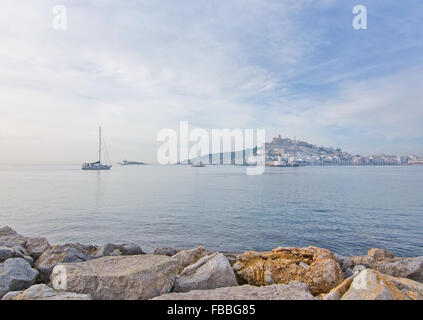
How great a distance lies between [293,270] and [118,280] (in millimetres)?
3897

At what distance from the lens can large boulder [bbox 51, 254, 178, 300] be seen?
4395 millimetres

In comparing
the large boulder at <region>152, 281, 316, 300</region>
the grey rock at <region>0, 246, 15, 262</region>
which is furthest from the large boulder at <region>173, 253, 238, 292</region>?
the grey rock at <region>0, 246, 15, 262</region>

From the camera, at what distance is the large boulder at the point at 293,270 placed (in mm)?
5582

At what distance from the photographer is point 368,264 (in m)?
8.79

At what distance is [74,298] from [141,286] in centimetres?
104

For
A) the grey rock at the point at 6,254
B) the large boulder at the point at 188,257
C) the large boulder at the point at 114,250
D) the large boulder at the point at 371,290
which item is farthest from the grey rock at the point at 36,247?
the large boulder at the point at 371,290

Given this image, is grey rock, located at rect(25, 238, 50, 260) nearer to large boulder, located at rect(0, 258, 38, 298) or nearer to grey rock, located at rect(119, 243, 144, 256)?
grey rock, located at rect(119, 243, 144, 256)

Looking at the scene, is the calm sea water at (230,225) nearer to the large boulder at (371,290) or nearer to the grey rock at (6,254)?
the grey rock at (6,254)

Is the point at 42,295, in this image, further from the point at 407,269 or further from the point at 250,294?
the point at 407,269

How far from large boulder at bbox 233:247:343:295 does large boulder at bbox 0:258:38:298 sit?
182 inches

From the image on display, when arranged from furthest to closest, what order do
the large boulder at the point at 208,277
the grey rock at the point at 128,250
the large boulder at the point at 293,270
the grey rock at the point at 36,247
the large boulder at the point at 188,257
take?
the grey rock at the point at 128,250, the grey rock at the point at 36,247, the large boulder at the point at 188,257, the large boulder at the point at 293,270, the large boulder at the point at 208,277

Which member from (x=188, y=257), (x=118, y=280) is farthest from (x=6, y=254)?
(x=188, y=257)
